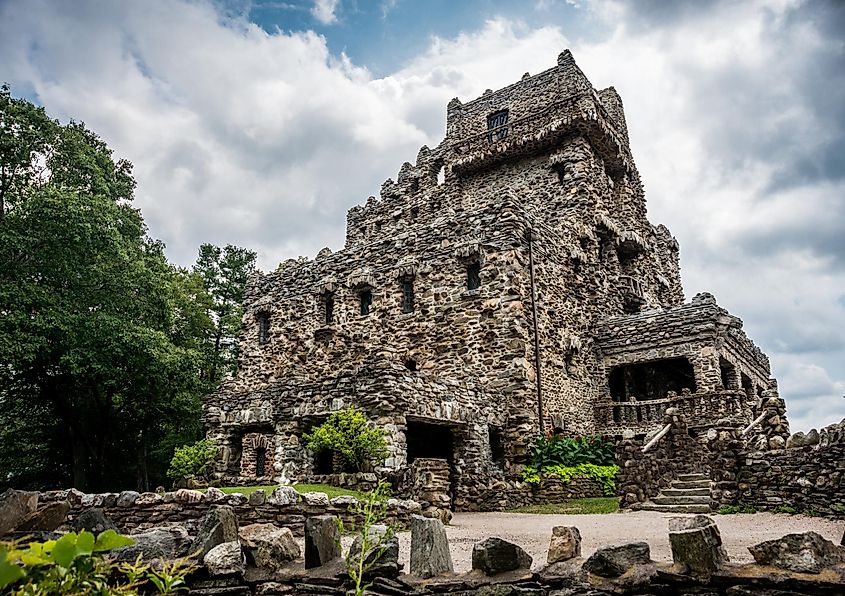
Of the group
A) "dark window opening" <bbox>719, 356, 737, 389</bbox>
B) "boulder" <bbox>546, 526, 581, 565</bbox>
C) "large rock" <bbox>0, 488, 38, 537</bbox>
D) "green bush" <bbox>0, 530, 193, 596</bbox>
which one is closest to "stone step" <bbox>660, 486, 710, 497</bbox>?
"dark window opening" <bbox>719, 356, 737, 389</bbox>

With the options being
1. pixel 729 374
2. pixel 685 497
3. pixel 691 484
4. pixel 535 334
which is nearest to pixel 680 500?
pixel 685 497

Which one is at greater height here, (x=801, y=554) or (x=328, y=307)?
(x=328, y=307)

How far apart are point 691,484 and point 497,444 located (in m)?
5.47

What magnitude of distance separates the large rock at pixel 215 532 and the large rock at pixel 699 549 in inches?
142

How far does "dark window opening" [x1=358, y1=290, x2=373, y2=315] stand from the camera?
22.5 metres

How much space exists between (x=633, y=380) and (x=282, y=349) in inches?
515

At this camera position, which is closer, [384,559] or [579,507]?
[384,559]

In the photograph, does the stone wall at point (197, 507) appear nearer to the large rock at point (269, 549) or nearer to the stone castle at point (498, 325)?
the large rock at point (269, 549)

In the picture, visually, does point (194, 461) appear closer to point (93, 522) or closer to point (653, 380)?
point (93, 522)

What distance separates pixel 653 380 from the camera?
2323 centimetres

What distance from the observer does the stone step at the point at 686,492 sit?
13636mm

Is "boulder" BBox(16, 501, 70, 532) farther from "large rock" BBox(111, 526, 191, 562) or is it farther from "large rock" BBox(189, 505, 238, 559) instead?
"large rock" BBox(189, 505, 238, 559)

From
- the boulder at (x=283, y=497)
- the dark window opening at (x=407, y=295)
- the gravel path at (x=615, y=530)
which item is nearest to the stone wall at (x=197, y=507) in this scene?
the boulder at (x=283, y=497)

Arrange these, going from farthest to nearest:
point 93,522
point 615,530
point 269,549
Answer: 1. point 615,530
2. point 93,522
3. point 269,549
